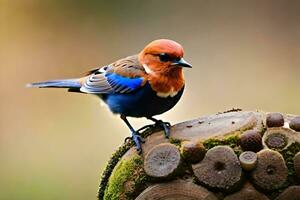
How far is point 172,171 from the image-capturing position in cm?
319

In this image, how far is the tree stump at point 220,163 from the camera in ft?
10.2

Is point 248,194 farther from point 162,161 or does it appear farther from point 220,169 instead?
point 162,161

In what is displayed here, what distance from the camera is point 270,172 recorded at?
312 cm

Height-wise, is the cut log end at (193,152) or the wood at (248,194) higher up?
the cut log end at (193,152)

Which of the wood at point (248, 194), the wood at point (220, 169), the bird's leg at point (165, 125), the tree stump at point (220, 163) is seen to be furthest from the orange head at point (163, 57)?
the wood at point (248, 194)

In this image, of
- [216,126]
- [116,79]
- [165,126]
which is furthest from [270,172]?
[116,79]

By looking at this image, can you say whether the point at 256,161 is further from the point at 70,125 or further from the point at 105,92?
the point at 70,125

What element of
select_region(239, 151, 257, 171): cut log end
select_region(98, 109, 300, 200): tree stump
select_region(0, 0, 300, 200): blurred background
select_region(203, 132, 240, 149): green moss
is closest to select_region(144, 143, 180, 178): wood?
select_region(98, 109, 300, 200): tree stump

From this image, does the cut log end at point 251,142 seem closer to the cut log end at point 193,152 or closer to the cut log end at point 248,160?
the cut log end at point 248,160

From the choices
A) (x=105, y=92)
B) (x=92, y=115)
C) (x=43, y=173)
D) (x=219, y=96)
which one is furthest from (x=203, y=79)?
(x=105, y=92)

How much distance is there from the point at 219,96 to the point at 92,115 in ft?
3.35

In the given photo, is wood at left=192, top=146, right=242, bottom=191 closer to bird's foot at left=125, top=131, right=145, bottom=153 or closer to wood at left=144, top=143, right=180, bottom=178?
wood at left=144, top=143, right=180, bottom=178

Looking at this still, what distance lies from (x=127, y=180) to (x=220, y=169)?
0.35m

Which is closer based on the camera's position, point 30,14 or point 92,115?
point 92,115
